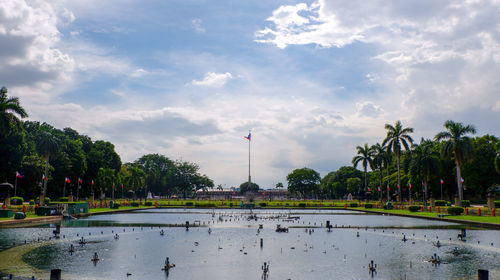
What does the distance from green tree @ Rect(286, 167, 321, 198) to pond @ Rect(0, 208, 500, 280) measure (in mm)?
138758

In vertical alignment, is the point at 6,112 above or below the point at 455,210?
above

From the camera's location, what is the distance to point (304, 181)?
7126 inches

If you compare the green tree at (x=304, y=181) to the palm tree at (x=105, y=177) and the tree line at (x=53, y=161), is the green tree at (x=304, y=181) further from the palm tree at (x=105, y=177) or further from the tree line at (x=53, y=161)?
the palm tree at (x=105, y=177)

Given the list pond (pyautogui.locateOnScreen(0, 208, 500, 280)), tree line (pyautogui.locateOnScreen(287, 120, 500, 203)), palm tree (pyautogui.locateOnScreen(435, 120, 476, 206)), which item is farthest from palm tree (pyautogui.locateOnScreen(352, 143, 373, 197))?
pond (pyautogui.locateOnScreen(0, 208, 500, 280))

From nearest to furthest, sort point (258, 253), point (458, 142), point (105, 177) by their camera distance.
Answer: point (258, 253) < point (458, 142) < point (105, 177)

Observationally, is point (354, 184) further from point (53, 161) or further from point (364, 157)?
point (53, 161)

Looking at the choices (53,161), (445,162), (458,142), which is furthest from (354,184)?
(53,161)

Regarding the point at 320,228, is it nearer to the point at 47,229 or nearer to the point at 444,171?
the point at 47,229

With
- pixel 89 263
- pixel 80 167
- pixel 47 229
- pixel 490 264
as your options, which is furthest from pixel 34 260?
pixel 80 167

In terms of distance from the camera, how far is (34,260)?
24.0 m

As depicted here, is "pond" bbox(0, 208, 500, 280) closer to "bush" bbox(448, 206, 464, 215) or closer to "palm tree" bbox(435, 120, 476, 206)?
"bush" bbox(448, 206, 464, 215)

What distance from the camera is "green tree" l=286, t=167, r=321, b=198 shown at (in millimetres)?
180000

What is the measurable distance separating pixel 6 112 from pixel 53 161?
33.0m

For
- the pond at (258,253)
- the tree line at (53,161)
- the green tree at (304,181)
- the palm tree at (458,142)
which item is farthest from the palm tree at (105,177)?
the green tree at (304,181)
